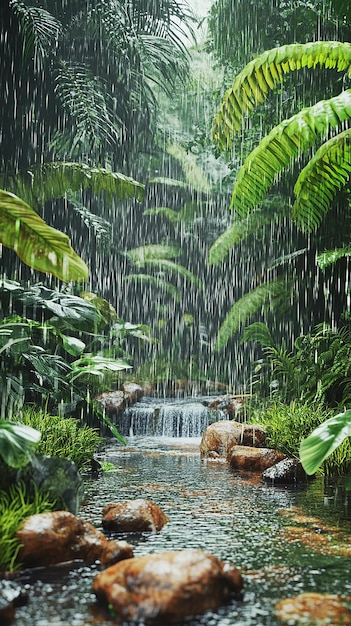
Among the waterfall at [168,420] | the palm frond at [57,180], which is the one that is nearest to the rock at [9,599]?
the palm frond at [57,180]

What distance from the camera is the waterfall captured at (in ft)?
42.1

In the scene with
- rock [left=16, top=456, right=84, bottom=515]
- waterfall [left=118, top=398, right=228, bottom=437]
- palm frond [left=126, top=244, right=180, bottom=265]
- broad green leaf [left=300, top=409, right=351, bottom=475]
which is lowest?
waterfall [left=118, top=398, right=228, bottom=437]

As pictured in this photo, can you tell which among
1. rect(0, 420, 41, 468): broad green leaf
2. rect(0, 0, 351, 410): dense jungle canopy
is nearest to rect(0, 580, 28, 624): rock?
rect(0, 420, 41, 468): broad green leaf

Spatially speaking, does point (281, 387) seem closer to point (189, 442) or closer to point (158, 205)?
point (189, 442)

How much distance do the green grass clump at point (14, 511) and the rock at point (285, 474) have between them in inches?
130

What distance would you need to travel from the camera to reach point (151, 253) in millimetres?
18828

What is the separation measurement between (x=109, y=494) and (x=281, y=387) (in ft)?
17.8

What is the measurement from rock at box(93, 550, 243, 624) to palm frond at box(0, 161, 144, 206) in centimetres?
698

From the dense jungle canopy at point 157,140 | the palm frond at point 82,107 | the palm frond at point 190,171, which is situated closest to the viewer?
the dense jungle canopy at point 157,140

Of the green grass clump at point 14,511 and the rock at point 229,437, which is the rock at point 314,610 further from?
the rock at point 229,437

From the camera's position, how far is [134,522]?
4.56 metres

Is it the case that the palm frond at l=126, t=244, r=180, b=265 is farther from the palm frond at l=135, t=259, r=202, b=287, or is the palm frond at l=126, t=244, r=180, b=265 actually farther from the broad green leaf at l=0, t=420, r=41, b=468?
the broad green leaf at l=0, t=420, r=41, b=468

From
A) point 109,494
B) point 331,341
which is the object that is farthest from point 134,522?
point 331,341

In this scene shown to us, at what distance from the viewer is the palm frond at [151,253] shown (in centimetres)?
1869
